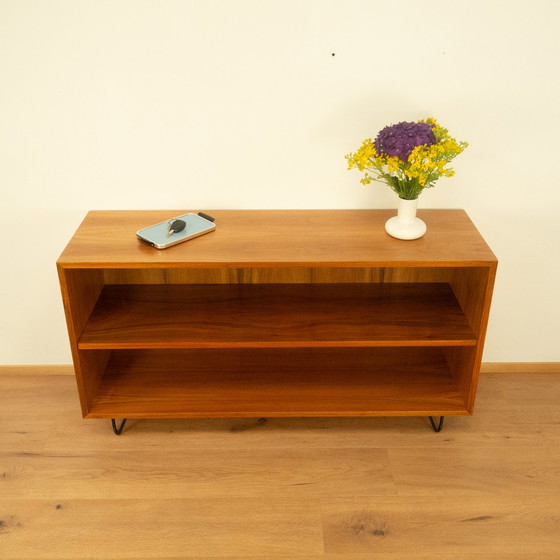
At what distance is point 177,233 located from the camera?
1.88 meters

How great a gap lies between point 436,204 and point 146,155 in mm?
968

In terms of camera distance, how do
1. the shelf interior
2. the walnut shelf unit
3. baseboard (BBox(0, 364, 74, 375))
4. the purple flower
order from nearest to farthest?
1. the purple flower
2. the walnut shelf unit
3. the shelf interior
4. baseboard (BBox(0, 364, 74, 375))

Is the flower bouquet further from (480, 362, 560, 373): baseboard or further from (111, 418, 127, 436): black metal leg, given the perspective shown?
(111, 418, 127, 436): black metal leg

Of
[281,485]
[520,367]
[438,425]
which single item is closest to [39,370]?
[281,485]

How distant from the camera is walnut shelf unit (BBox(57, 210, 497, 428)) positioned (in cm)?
182

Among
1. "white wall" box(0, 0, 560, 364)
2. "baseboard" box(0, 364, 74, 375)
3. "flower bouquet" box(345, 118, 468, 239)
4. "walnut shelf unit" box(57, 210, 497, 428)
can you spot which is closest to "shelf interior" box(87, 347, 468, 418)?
"walnut shelf unit" box(57, 210, 497, 428)

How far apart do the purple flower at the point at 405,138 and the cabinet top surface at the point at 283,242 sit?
28 centimetres

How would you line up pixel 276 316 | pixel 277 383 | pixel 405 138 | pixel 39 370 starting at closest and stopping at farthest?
1. pixel 405 138
2. pixel 276 316
3. pixel 277 383
4. pixel 39 370

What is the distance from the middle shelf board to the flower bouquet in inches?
15.2

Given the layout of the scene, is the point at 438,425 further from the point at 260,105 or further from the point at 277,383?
the point at 260,105

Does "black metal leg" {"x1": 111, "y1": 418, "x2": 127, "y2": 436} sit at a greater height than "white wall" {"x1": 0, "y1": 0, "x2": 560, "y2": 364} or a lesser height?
lesser

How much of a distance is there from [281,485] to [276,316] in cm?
53

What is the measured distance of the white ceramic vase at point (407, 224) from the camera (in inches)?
73.3

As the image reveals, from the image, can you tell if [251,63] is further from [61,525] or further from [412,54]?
[61,525]
